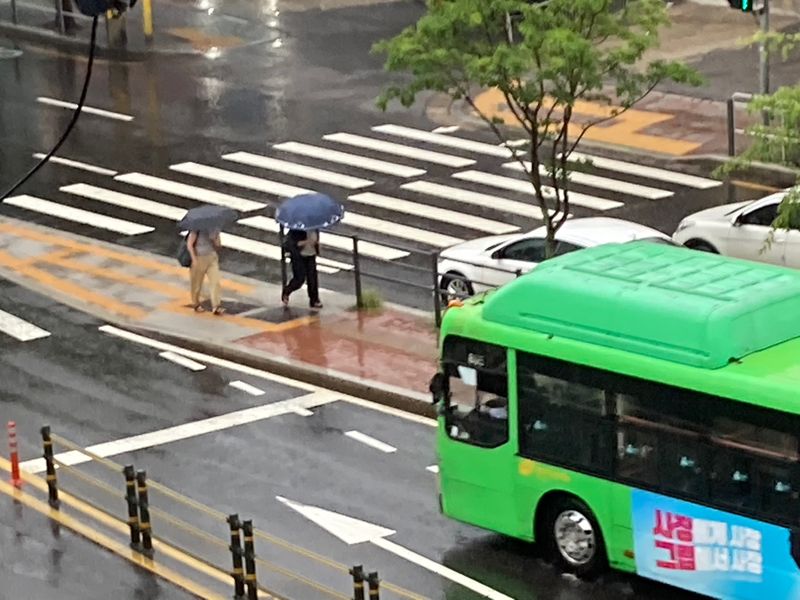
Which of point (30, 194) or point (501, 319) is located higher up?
point (501, 319)

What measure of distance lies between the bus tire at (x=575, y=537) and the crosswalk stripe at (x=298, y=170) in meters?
16.5

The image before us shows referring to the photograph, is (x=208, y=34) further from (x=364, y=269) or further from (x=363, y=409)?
(x=363, y=409)

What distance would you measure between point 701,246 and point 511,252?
11.0 feet

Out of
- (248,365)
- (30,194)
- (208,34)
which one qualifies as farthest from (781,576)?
(208,34)

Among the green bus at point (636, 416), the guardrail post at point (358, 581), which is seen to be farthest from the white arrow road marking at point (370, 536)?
the guardrail post at point (358, 581)

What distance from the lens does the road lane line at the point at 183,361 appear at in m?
23.8

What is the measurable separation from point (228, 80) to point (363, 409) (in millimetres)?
20964

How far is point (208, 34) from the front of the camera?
4600 centimetres

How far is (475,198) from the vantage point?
3189 centimetres

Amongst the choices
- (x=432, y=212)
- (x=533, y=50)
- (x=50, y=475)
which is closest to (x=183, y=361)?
(x=50, y=475)

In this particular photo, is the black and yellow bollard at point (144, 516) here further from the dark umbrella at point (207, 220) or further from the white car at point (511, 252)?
the dark umbrella at point (207, 220)

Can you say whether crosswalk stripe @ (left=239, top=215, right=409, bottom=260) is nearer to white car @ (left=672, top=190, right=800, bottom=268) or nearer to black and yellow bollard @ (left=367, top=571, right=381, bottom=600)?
white car @ (left=672, top=190, right=800, bottom=268)

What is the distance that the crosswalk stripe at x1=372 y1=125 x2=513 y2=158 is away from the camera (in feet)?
115

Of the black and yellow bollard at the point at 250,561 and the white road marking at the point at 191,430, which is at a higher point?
the black and yellow bollard at the point at 250,561
